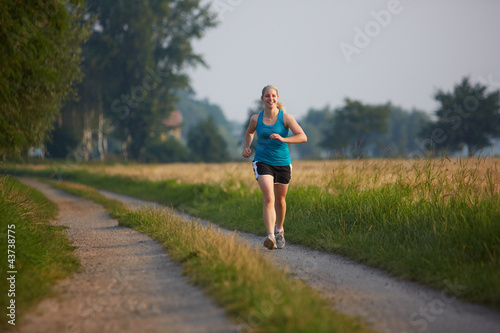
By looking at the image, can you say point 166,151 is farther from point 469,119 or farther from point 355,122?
point 469,119

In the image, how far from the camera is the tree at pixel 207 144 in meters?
56.7

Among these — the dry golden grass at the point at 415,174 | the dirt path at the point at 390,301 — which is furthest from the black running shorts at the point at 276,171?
the dry golden grass at the point at 415,174

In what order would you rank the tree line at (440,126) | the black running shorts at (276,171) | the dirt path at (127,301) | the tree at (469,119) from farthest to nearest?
1. the tree at (469,119)
2. the tree line at (440,126)
3. the black running shorts at (276,171)
4. the dirt path at (127,301)

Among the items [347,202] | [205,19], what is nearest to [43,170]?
[205,19]

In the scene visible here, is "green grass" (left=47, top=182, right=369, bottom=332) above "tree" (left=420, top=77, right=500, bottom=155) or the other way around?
the other way around

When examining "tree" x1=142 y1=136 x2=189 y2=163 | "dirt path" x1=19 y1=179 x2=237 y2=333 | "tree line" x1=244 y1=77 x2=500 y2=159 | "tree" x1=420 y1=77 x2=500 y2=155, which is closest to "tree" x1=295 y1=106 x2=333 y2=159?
"tree line" x1=244 y1=77 x2=500 y2=159

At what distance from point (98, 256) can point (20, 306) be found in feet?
7.69

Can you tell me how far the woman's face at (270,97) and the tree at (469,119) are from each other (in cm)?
4037

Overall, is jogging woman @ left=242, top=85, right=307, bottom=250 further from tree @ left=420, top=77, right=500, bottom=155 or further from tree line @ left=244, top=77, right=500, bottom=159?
tree @ left=420, top=77, right=500, bottom=155

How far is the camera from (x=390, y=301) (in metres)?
4.26

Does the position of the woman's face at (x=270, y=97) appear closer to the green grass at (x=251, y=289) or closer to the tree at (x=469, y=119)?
the green grass at (x=251, y=289)

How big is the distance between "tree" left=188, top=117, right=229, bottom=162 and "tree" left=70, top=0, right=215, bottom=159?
13.2m

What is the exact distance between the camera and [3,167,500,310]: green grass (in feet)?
15.7

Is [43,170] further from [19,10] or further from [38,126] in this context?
[19,10]
